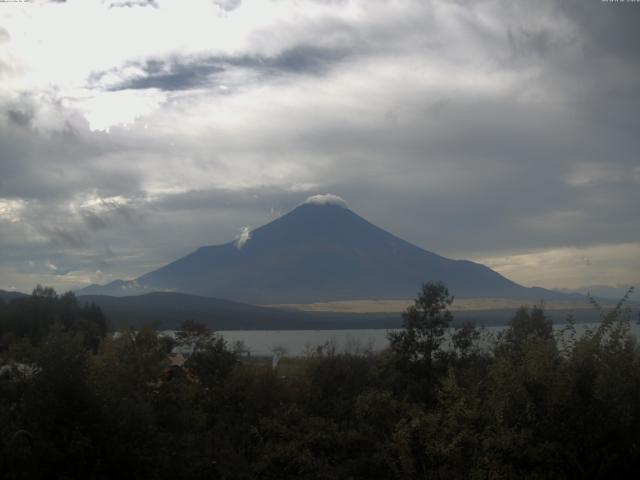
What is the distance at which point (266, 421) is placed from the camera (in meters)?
21.0

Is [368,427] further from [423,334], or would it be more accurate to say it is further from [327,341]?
Answer: [327,341]

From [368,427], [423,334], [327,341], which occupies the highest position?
[423,334]

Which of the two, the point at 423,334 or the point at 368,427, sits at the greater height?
the point at 423,334

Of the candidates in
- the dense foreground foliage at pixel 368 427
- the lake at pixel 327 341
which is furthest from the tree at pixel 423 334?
the dense foreground foliage at pixel 368 427

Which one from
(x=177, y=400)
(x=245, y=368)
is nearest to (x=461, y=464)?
(x=177, y=400)

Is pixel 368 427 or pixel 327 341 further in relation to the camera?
pixel 327 341

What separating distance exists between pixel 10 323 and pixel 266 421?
184ft

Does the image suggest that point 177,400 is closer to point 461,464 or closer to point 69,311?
point 461,464

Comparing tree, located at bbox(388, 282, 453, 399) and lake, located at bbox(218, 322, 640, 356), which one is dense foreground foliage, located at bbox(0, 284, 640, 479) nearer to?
lake, located at bbox(218, 322, 640, 356)

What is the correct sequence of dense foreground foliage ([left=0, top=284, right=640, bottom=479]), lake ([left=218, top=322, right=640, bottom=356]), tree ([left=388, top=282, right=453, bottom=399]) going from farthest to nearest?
lake ([left=218, top=322, right=640, bottom=356]), tree ([left=388, top=282, right=453, bottom=399]), dense foreground foliage ([left=0, top=284, right=640, bottom=479])

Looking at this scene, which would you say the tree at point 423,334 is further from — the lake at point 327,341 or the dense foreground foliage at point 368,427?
the dense foreground foliage at point 368,427

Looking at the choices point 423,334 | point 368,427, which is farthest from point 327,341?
point 368,427

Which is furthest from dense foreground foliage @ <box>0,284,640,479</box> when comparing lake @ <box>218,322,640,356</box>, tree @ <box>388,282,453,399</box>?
tree @ <box>388,282,453,399</box>

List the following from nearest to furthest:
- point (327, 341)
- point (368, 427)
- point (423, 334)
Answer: point (368, 427)
point (423, 334)
point (327, 341)
